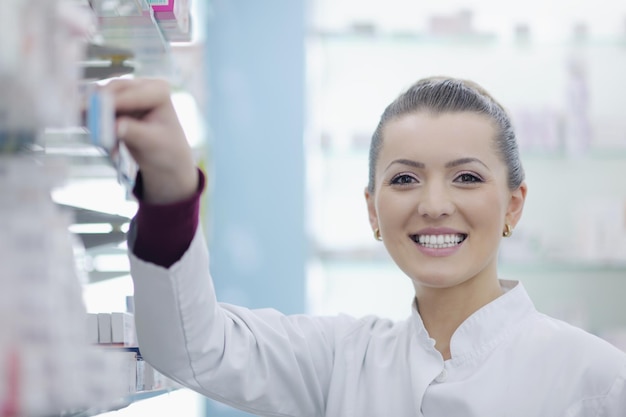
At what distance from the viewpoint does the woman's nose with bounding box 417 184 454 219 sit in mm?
1424

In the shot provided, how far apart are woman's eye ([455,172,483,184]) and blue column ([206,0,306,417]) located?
1.91 m

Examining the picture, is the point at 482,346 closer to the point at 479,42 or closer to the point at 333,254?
the point at 333,254

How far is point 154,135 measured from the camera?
2.84 feet

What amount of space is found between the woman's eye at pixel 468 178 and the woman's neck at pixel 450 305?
20 cm

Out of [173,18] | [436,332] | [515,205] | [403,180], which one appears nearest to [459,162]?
[403,180]

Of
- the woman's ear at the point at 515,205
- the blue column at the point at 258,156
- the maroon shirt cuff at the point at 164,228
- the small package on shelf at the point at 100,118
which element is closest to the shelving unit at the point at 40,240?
the small package on shelf at the point at 100,118

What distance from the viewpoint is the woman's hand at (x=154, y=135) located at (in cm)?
84

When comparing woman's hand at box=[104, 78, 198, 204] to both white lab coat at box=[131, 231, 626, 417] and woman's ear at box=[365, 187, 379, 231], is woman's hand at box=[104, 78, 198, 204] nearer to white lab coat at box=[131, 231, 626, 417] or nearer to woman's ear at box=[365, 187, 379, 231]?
white lab coat at box=[131, 231, 626, 417]

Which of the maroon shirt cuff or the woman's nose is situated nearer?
the maroon shirt cuff

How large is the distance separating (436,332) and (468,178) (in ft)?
1.05

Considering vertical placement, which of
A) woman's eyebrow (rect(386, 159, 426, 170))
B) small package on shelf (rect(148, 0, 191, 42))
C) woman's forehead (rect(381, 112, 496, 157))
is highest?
small package on shelf (rect(148, 0, 191, 42))

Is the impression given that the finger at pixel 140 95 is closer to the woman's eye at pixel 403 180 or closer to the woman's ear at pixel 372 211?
the woman's eye at pixel 403 180

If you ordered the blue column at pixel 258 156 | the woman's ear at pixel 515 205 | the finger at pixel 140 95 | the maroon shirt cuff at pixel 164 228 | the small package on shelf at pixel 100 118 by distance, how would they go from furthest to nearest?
1. the blue column at pixel 258 156
2. the woman's ear at pixel 515 205
3. the maroon shirt cuff at pixel 164 228
4. the finger at pixel 140 95
5. the small package on shelf at pixel 100 118

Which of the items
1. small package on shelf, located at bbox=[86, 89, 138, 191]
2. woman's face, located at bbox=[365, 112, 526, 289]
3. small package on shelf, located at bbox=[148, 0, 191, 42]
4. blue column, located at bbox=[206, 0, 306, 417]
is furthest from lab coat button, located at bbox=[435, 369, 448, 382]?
blue column, located at bbox=[206, 0, 306, 417]
